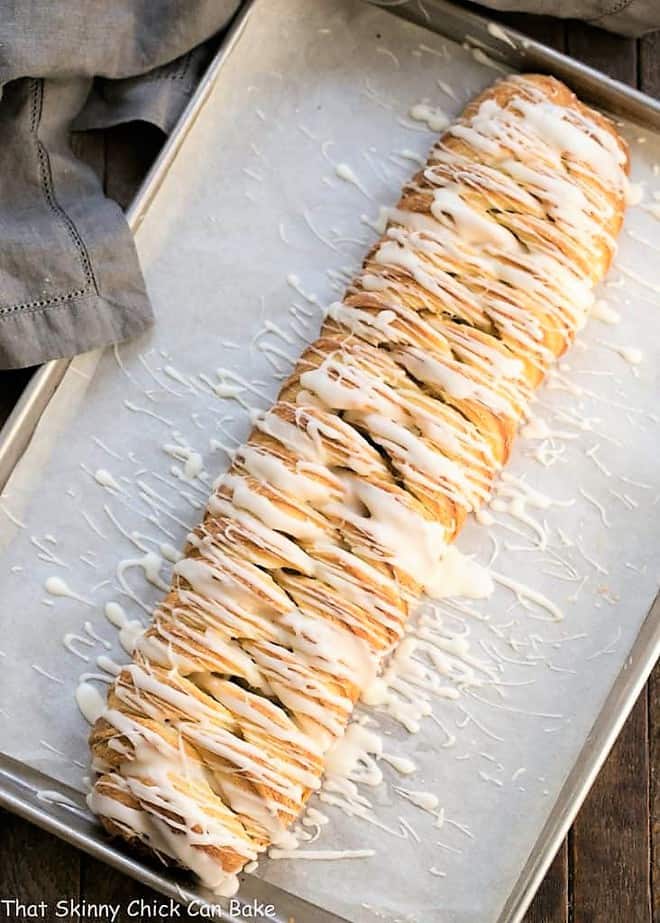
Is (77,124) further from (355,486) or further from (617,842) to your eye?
(617,842)

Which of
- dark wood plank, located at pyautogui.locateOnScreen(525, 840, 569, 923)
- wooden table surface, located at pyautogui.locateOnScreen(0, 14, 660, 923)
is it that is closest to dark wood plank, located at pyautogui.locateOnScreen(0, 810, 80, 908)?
wooden table surface, located at pyautogui.locateOnScreen(0, 14, 660, 923)

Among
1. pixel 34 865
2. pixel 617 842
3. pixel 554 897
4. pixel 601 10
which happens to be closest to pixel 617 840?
pixel 617 842

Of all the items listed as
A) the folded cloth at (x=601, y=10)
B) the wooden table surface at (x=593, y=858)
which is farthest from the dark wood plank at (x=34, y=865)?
the folded cloth at (x=601, y=10)

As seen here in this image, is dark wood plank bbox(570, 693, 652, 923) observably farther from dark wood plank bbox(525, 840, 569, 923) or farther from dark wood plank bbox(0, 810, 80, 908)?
dark wood plank bbox(0, 810, 80, 908)

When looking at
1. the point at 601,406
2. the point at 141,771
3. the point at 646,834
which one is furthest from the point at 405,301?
the point at 646,834

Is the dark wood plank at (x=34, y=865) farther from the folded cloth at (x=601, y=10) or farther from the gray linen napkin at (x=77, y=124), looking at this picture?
the folded cloth at (x=601, y=10)
